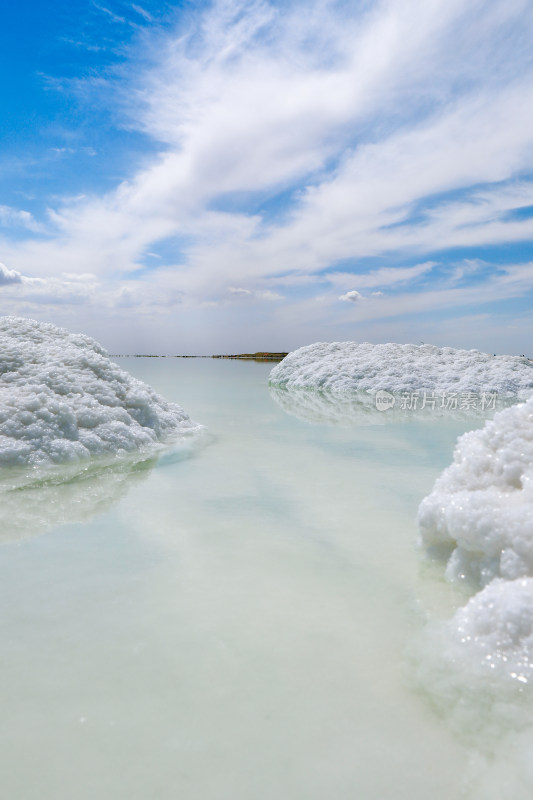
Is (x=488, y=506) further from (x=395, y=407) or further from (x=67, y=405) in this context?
(x=395, y=407)

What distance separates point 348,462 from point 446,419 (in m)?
2.44

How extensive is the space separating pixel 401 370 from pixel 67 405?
6705 mm

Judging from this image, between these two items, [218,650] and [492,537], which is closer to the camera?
[218,650]

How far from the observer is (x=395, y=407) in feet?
20.2

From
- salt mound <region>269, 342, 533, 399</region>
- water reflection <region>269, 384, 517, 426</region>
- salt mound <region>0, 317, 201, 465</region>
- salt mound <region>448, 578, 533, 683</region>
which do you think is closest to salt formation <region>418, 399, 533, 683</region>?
salt mound <region>448, 578, 533, 683</region>

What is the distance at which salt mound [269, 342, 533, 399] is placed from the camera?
7899mm

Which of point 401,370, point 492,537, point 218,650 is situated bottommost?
point 218,650

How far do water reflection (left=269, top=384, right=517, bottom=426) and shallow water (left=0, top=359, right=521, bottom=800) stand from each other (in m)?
2.78

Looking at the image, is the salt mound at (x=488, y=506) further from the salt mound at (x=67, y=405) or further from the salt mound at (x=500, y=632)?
A: the salt mound at (x=67, y=405)

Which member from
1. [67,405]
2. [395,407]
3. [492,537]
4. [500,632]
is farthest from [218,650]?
[395,407]

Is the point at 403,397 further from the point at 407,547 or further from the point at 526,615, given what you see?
the point at 526,615

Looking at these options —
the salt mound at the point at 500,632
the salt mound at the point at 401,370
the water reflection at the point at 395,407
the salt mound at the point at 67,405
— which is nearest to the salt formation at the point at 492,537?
the salt mound at the point at 500,632

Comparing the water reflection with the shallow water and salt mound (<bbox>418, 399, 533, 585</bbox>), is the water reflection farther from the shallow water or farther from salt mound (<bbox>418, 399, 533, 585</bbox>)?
salt mound (<bbox>418, 399, 533, 585</bbox>)

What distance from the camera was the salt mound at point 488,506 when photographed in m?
1.20
